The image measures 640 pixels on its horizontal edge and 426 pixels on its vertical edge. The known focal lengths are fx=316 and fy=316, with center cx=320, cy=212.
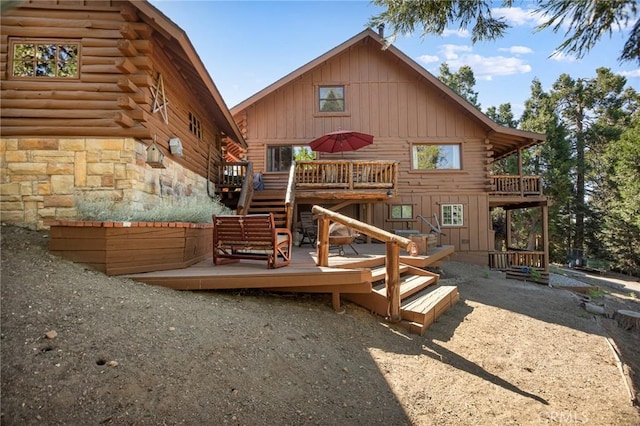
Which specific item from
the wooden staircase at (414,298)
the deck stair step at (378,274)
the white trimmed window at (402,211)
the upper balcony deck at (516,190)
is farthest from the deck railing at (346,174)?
the upper balcony deck at (516,190)

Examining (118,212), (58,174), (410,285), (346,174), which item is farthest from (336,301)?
(346,174)

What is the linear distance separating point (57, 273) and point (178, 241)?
1.45m

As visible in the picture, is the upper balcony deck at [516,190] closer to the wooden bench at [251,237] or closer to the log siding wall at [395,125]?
the log siding wall at [395,125]

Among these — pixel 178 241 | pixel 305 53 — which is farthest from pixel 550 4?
pixel 305 53

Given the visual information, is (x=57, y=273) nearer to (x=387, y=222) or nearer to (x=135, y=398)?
(x=135, y=398)

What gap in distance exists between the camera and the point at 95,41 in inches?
214

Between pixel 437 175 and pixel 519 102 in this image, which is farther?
pixel 519 102

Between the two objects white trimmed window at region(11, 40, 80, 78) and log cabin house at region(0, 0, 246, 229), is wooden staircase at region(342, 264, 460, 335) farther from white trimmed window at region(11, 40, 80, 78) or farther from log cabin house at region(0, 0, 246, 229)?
white trimmed window at region(11, 40, 80, 78)

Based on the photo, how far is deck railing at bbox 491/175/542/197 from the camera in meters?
12.7

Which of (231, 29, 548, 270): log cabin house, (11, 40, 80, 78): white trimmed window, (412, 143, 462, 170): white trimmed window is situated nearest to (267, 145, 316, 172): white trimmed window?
(231, 29, 548, 270): log cabin house

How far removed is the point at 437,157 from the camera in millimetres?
12500

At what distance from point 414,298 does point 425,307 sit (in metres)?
0.58

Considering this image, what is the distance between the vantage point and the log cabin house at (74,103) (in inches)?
199

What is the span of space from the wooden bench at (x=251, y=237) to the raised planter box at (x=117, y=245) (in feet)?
2.01
